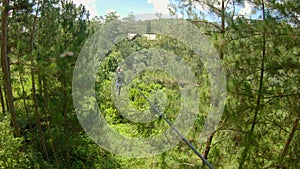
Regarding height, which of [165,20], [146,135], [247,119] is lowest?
[146,135]

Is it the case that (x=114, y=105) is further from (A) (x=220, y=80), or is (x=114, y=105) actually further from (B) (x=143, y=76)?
(A) (x=220, y=80)

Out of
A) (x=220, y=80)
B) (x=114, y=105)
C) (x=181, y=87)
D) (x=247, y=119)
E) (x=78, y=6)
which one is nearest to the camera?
(x=247, y=119)

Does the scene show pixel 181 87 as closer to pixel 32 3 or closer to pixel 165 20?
pixel 165 20

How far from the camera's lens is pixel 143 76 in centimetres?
705

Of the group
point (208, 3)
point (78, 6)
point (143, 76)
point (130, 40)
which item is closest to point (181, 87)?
point (208, 3)

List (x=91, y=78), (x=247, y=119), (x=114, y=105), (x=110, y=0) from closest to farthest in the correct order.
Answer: (x=247, y=119)
(x=91, y=78)
(x=110, y=0)
(x=114, y=105)

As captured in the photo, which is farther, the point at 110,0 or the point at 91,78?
the point at 110,0

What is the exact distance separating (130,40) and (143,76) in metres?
2.25

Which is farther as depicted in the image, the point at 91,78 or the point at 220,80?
the point at 91,78

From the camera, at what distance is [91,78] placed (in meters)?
3.54

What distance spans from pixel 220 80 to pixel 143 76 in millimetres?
4317

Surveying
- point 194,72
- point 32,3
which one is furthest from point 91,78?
point 194,72

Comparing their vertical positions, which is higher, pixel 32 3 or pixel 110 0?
pixel 110 0

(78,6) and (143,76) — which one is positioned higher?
(78,6)
